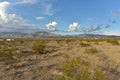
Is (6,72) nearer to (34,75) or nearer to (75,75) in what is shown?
(34,75)

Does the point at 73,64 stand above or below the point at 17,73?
above

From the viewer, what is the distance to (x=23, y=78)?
42.8 ft

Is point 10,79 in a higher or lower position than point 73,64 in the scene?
lower

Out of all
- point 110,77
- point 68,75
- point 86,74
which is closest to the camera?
point 86,74

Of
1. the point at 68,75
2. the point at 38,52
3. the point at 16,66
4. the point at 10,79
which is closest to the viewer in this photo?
the point at 68,75

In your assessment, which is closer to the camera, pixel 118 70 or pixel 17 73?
pixel 17 73

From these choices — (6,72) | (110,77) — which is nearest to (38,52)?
(6,72)

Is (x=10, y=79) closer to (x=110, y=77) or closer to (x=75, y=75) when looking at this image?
(x=75, y=75)

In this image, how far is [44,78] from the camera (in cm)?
1313

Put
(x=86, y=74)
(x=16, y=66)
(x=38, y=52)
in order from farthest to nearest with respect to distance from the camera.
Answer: (x=38, y=52) < (x=16, y=66) < (x=86, y=74)

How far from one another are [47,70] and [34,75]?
66.2 inches

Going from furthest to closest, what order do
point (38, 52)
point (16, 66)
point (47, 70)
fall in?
1. point (38, 52)
2. point (16, 66)
3. point (47, 70)

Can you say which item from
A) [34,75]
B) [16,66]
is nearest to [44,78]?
[34,75]

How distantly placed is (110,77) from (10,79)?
19.1 ft
